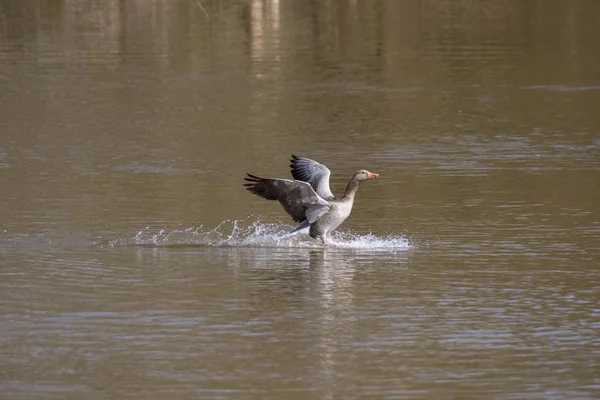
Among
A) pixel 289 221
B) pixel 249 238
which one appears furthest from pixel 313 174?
pixel 249 238

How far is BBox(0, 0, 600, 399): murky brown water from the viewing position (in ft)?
32.9

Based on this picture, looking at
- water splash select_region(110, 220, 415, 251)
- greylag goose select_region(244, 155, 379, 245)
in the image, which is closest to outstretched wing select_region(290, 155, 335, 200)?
greylag goose select_region(244, 155, 379, 245)

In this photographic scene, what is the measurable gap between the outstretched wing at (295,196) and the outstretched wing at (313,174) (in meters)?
0.53

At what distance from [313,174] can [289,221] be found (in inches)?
35.0

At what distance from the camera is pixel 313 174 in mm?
15820

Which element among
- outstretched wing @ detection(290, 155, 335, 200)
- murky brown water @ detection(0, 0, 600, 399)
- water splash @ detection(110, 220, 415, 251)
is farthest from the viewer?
outstretched wing @ detection(290, 155, 335, 200)

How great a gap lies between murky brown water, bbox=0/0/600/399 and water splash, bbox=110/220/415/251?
38 mm

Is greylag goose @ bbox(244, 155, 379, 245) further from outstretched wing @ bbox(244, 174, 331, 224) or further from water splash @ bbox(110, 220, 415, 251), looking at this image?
water splash @ bbox(110, 220, 415, 251)

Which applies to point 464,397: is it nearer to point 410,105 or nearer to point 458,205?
point 458,205

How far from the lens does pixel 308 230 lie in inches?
605

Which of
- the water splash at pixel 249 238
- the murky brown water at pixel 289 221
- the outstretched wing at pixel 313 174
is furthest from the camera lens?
the outstretched wing at pixel 313 174

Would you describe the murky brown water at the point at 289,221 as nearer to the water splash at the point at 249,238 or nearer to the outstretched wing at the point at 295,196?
the water splash at the point at 249,238

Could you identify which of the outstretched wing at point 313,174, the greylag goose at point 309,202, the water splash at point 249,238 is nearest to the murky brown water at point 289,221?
the water splash at point 249,238

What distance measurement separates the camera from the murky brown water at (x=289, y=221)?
32.9 feet
